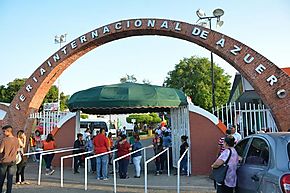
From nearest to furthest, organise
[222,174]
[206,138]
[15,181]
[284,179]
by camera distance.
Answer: [284,179] → [222,174] → [15,181] → [206,138]

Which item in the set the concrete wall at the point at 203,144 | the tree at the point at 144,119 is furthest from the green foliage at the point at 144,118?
the concrete wall at the point at 203,144

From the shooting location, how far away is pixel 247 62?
1212cm

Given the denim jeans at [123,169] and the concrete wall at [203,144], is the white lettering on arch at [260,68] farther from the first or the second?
the denim jeans at [123,169]

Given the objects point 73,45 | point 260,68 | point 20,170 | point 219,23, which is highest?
point 219,23

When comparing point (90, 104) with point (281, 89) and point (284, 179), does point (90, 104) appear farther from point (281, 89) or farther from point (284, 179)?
point (284, 179)

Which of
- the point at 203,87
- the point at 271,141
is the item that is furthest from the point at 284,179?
the point at 203,87

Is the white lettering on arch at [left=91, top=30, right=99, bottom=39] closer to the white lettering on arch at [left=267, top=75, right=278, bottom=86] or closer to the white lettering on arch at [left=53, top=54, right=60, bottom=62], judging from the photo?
the white lettering on arch at [left=53, top=54, right=60, bottom=62]

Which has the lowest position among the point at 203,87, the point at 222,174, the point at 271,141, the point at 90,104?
the point at 222,174

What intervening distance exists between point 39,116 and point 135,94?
5.18m

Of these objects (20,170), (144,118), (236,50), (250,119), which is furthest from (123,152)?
(144,118)

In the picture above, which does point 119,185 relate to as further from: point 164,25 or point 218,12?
point 218,12

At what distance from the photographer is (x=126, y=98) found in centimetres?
1302

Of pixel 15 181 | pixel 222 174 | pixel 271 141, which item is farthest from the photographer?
pixel 15 181

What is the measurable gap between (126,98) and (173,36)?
313cm
